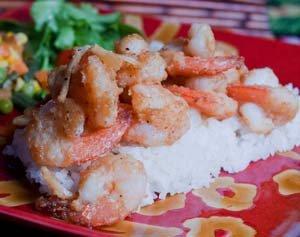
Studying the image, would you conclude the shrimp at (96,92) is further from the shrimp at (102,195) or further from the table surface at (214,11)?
the table surface at (214,11)

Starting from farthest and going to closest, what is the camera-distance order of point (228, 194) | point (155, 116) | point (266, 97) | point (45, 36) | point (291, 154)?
point (45, 36), point (291, 154), point (266, 97), point (228, 194), point (155, 116)

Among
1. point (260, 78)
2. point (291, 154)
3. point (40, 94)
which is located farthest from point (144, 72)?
point (40, 94)

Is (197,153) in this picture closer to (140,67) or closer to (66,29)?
(140,67)

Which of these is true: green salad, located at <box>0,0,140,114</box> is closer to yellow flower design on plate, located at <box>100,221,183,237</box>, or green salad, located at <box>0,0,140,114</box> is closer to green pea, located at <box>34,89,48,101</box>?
green pea, located at <box>34,89,48,101</box>

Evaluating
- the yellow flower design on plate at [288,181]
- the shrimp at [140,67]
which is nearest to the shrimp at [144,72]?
the shrimp at [140,67]

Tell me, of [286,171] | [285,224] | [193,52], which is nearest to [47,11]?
[193,52]

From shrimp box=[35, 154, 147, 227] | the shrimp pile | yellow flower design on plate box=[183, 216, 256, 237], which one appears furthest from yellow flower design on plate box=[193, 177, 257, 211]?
shrimp box=[35, 154, 147, 227]

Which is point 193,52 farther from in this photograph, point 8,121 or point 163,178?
point 8,121
